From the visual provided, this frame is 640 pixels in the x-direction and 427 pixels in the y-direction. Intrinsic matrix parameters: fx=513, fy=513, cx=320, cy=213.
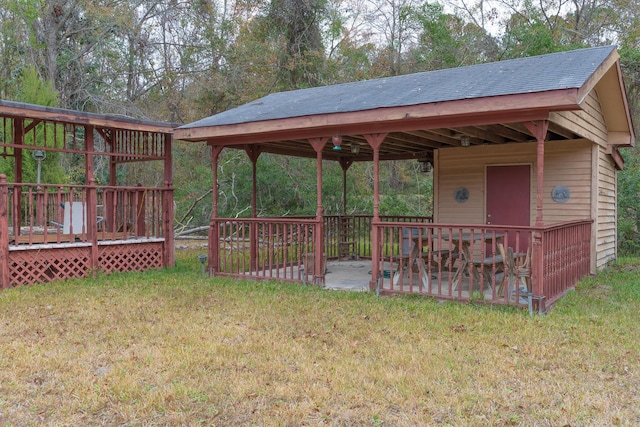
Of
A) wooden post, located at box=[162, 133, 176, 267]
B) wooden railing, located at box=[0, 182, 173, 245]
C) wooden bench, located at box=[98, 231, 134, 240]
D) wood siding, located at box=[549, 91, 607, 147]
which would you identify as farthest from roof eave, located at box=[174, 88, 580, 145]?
wooden bench, located at box=[98, 231, 134, 240]

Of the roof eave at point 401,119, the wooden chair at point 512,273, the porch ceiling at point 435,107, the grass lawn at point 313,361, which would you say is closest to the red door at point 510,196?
the porch ceiling at point 435,107

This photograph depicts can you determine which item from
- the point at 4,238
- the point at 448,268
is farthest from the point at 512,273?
the point at 4,238

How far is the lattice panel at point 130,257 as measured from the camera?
339 inches

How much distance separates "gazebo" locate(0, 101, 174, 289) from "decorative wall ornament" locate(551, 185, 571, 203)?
669 cm

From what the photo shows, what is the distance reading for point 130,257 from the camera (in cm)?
899

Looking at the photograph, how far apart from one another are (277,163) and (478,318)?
12.1m

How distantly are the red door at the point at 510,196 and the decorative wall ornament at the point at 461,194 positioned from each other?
1.38 ft

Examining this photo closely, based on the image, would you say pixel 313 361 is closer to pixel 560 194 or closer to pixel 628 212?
pixel 560 194

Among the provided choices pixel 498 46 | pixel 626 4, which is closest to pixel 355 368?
pixel 498 46

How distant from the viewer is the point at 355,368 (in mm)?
4062

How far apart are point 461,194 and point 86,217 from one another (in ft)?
21.7

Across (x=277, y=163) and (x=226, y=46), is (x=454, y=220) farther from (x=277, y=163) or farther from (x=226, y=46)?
(x=226, y=46)

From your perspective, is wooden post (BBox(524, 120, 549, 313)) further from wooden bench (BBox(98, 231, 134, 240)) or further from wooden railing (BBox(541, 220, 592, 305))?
wooden bench (BBox(98, 231, 134, 240))

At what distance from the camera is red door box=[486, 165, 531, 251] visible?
29.3 feet
